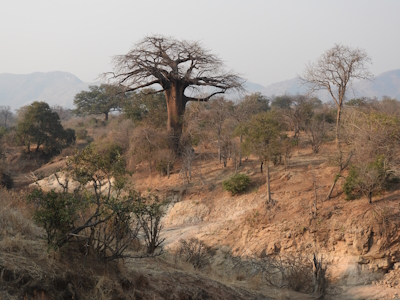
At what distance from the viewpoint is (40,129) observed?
26516 millimetres

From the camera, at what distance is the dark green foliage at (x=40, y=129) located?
2608cm

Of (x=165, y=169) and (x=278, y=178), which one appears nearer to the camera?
(x=278, y=178)

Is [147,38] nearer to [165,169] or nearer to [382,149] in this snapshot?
[165,169]

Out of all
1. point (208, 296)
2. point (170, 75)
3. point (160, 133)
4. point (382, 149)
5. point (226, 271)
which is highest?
point (170, 75)

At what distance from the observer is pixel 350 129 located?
13055 millimetres

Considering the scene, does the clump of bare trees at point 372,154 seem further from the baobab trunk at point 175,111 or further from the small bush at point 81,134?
the small bush at point 81,134

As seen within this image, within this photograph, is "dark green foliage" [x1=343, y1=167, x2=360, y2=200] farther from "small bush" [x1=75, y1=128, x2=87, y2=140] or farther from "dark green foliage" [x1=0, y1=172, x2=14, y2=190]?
"small bush" [x1=75, y1=128, x2=87, y2=140]

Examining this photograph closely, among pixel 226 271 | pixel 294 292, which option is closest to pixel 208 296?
pixel 294 292

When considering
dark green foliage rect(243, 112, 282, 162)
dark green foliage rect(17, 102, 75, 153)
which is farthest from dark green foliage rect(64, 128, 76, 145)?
dark green foliage rect(243, 112, 282, 162)

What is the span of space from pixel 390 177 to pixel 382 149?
0.93 meters

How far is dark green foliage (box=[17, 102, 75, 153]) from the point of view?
85.6ft

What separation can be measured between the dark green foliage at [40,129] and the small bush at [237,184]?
1682cm

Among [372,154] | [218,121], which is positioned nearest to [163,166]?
[218,121]

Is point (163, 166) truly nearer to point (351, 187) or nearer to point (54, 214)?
point (351, 187)
